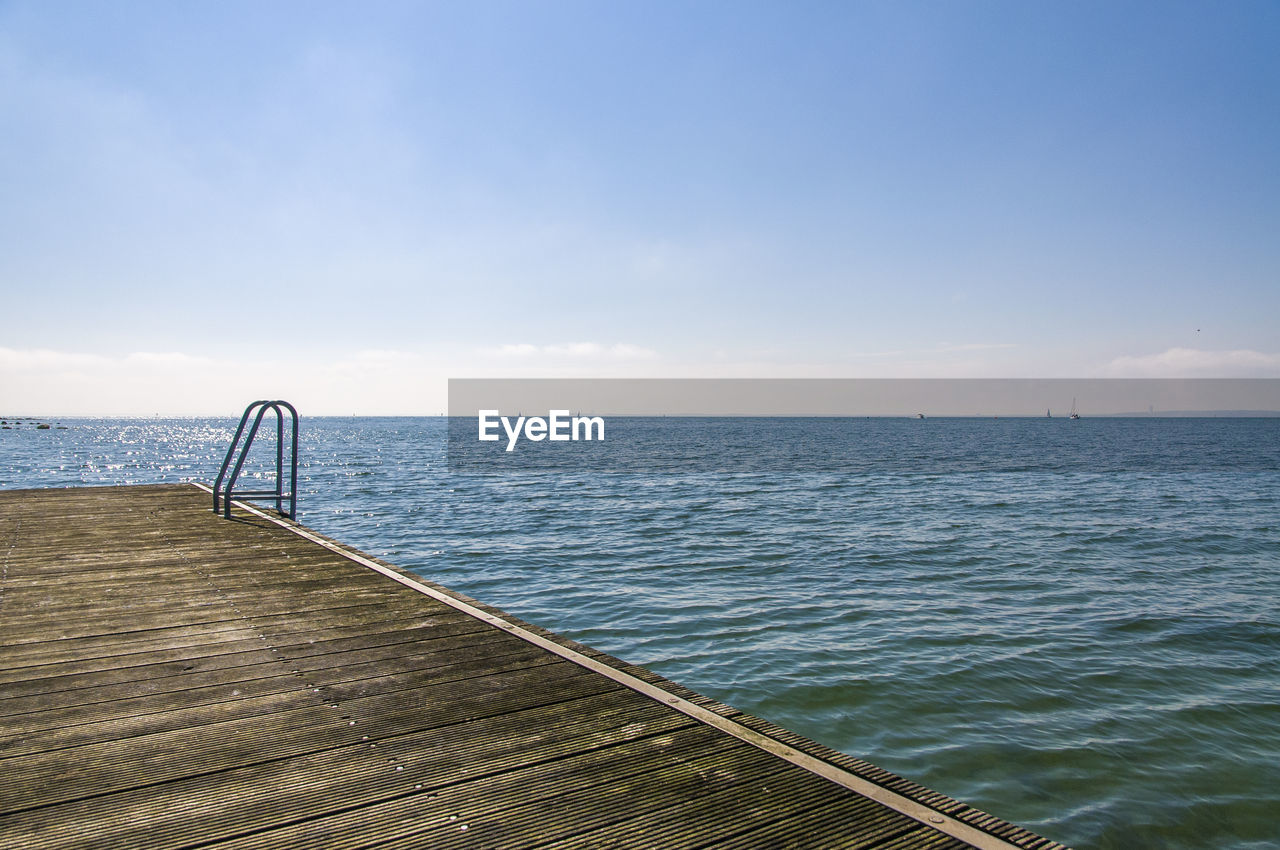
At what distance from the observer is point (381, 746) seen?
10.7 ft

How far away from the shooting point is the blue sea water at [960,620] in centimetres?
571

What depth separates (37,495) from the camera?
12523mm

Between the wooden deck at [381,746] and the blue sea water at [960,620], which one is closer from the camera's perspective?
the wooden deck at [381,746]

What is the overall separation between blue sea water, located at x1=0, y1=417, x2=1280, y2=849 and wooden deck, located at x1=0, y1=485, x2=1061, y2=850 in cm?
298

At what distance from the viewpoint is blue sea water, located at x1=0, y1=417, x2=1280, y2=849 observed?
18.7 feet

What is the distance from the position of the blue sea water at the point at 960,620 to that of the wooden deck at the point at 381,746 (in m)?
2.98

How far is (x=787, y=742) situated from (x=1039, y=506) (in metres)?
22.9

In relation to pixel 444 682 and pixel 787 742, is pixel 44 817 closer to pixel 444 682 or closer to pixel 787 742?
pixel 444 682

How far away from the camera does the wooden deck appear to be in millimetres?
2611

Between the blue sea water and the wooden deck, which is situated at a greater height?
the wooden deck

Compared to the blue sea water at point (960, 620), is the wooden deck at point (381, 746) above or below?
above

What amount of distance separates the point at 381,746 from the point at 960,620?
8505 mm

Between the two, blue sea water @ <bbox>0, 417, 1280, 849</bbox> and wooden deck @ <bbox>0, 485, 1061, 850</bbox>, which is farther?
blue sea water @ <bbox>0, 417, 1280, 849</bbox>

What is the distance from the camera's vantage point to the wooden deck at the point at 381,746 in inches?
103
